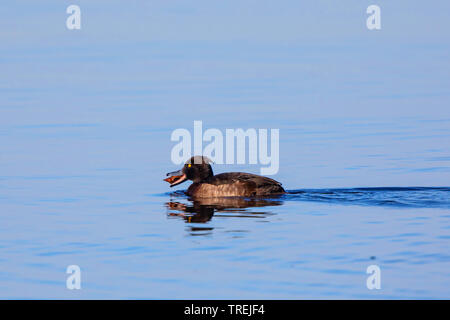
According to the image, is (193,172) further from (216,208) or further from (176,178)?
(216,208)

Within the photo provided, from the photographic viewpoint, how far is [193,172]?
20062mm

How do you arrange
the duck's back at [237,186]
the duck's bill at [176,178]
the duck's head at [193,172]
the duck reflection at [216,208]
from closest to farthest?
1. the duck reflection at [216,208]
2. the duck's back at [237,186]
3. the duck's head at [193,172]
4. the duck's bill at [176,178]

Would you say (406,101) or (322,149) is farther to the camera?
(406,101)

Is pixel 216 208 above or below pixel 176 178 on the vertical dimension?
below

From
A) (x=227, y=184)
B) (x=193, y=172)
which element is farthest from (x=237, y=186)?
(x=193, y=172)

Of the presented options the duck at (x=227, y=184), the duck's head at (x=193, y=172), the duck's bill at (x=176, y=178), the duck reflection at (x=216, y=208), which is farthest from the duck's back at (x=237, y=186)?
the duck's bill at (x=176, y=178)

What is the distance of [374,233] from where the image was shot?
14641 millimetres

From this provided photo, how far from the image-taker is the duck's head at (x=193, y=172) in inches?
790

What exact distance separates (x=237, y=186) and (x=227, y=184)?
0.22 meters

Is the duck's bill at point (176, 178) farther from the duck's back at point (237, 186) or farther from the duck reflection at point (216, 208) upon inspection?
the duck reflection at point (216, 208)
